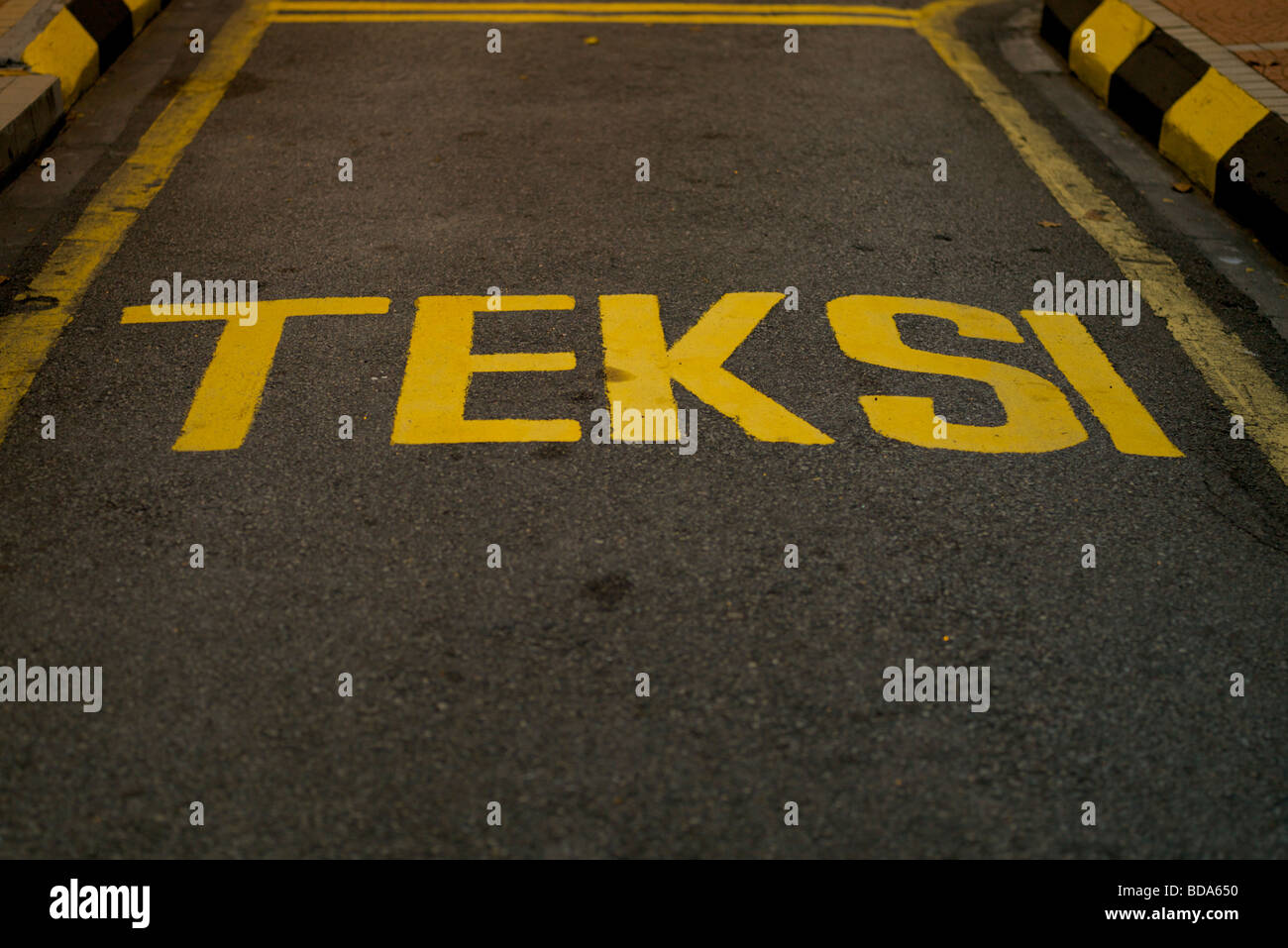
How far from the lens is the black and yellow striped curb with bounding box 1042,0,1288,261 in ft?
18.0

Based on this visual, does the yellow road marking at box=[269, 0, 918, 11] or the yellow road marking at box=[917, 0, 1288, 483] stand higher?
the yellow road marking at box=[269, 0, 918, 11]

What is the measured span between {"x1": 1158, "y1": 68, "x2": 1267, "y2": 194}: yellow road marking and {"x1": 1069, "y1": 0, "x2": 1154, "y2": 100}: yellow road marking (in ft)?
2.65

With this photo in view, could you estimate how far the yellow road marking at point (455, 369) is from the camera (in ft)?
12.8

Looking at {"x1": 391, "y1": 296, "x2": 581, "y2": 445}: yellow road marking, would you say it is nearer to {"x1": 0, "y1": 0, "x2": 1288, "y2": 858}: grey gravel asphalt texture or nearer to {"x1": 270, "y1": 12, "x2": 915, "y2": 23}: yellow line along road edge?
{"x1": 0, "y1": 0, "x2": 1288, "y2": 858}: grey gravel asphalt texture

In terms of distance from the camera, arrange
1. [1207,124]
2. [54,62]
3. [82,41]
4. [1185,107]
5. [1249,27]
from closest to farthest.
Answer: [1207,124] < [1185,107] < [54,62] < [82,41] < [1249,27]

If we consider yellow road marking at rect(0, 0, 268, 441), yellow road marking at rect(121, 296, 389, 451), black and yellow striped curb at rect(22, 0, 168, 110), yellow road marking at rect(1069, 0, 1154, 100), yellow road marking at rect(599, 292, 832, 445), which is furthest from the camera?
yellow road marking at rect(1069, 0, 1154, 100)

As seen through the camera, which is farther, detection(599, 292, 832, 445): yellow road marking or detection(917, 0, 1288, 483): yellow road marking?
detection(917, 0, 1288, 483): yellow road marking

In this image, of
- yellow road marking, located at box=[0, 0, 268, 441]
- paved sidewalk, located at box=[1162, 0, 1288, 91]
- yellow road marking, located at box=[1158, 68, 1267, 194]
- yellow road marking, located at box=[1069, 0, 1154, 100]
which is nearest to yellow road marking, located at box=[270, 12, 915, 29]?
yellow road marking, located at box=[0, 0, 268, 441]

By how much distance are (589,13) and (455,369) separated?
17.4ft

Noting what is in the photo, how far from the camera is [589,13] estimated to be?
8.66 metres

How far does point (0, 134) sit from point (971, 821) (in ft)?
17.5

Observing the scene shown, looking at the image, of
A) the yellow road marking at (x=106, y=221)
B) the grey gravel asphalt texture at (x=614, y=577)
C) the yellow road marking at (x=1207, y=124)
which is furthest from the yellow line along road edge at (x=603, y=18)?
the grey gravel asphalt texture at (x=614, y=577)

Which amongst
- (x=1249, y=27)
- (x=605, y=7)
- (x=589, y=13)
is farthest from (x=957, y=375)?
(x=605, y=7)

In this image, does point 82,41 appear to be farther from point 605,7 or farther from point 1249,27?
point 1249,27
